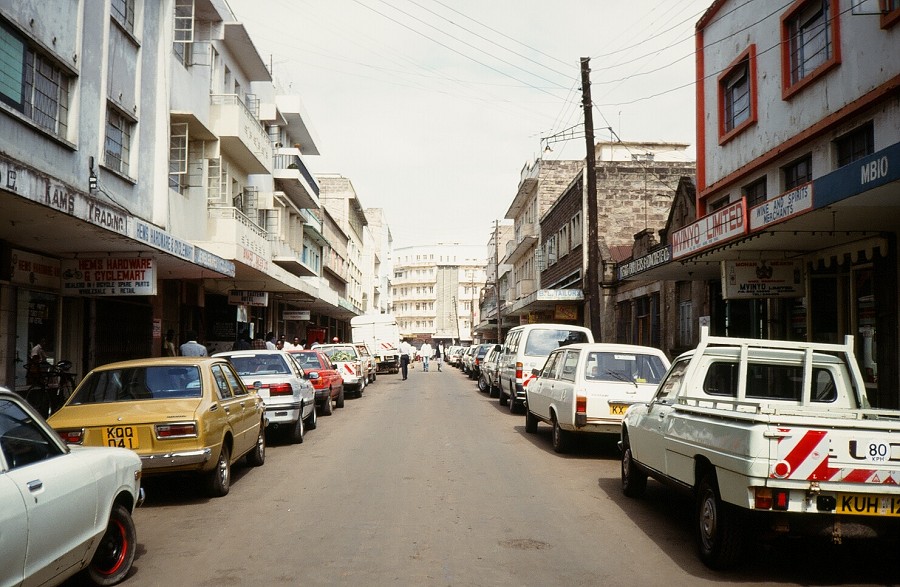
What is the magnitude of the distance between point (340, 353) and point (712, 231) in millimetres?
15579

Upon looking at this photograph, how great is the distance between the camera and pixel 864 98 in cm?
1289

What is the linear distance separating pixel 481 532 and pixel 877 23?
1086cm

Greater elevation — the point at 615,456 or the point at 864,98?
the point at 864,98

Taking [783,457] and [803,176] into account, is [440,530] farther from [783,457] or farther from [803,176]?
[803,176]

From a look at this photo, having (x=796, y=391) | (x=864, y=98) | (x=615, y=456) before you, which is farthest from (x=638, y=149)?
(x=796, y=391)

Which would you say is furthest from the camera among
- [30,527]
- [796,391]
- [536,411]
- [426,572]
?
[536,411]

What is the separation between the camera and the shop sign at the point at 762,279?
48.8 ft

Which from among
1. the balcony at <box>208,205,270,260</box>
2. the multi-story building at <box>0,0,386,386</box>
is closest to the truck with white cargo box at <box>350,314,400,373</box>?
the multi-story building at <box>0,0,386,386</box>

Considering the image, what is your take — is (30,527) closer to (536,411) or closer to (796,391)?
(796,391)

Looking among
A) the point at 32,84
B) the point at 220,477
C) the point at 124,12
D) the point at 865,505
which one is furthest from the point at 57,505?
the point at 124,12

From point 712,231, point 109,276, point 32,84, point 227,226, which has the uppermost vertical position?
point 32,84

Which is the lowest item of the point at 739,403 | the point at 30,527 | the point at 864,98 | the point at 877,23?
the point at 30,527

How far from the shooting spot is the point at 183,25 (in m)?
20.8

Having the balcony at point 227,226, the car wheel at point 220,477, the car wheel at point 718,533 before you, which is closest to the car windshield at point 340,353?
the balcony at point 227,226
